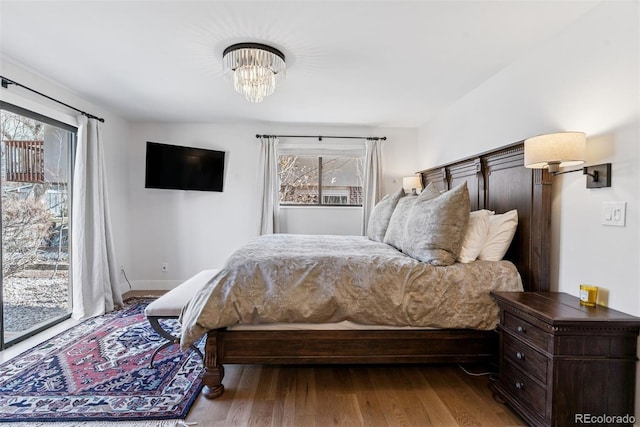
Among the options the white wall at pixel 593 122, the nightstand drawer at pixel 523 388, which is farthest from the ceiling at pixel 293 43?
the nightstand drawer at pixel 523 388

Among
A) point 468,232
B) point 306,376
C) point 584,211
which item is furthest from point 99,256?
point 584,211

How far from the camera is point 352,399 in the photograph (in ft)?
6.00

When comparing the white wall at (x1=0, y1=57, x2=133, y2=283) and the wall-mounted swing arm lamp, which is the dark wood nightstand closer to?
the wall-mounted swing arm lamp

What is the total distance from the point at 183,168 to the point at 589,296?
4.27 m

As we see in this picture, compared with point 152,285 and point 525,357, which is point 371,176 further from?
point 152,285

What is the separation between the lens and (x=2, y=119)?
8.09 feet

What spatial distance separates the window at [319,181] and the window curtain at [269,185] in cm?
25

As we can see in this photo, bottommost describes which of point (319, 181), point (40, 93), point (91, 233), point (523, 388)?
point (523, 388)

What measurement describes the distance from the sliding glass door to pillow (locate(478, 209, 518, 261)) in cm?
377

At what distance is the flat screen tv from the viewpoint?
399 centimetres

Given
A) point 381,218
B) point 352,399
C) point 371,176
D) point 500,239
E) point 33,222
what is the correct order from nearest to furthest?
point 352,399
point 500,239
point 33,222
point 381,218
point 371,176

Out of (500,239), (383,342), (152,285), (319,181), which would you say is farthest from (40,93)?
(500,239)

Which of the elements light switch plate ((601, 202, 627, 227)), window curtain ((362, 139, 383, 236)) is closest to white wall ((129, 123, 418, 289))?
window curtain ((362, 139, 383, 236))

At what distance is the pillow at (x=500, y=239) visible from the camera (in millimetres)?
2094
